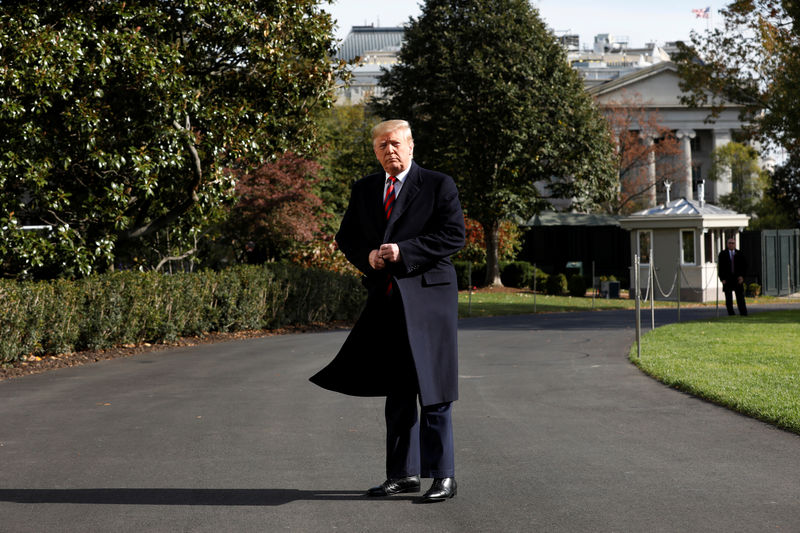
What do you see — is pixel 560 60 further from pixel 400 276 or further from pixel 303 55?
pixel 400 276

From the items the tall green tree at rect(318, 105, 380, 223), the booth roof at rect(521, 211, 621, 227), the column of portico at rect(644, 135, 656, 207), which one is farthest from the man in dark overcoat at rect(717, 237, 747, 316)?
the column of portico at rect(644, 135, 656, 207)

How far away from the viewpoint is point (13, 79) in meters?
13.4

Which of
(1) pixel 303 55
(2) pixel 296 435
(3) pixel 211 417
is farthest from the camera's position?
(1) pixel 303 55

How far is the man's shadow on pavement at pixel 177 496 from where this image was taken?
541 centimetres

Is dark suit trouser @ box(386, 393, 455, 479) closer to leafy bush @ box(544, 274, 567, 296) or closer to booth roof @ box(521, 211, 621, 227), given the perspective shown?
leafy bush @ box(544, 274, 567, 296)

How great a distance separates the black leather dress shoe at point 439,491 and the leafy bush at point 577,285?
30368 millimetres

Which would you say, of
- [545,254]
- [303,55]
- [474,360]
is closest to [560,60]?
[545,254]

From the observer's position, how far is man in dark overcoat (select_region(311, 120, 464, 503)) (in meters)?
5.29

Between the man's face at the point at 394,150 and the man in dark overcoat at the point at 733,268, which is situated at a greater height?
the man's face at the point at 394,150

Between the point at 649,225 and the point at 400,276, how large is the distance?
28.1 metres

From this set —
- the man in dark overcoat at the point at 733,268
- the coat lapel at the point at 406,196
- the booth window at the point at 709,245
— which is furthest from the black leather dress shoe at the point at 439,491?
the booth window at the point at 709,245

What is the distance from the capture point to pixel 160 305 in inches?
636

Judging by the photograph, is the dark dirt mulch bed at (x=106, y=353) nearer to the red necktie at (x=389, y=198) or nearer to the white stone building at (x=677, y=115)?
the red necktie at (x=389, y=198)

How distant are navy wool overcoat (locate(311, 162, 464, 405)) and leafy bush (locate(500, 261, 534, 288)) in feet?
109
